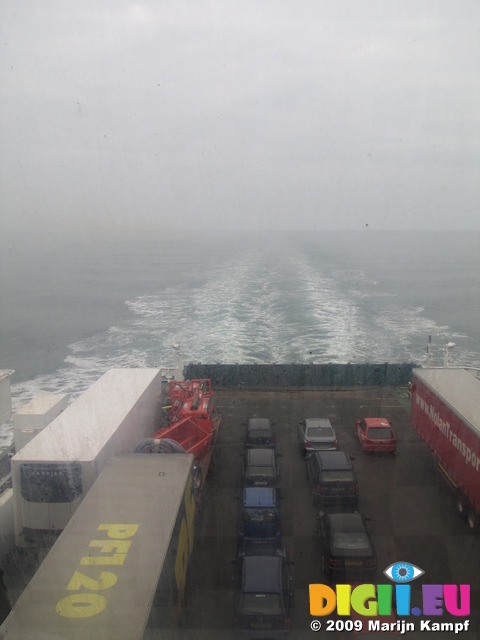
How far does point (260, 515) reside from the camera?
5605 millimetres

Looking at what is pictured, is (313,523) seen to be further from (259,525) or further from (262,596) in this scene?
(262,596)

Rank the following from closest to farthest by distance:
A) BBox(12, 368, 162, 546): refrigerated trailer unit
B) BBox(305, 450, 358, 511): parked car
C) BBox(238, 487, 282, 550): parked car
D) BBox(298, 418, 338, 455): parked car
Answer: BBox(12, 368, 162, 546): refrigerated trailer unit
BBox(238, 487, 282, 550): parked car
BBox(305, 450, 358, 511): parked car
BBox(298, 418, 338, 455): parked car

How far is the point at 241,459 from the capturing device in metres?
8.20

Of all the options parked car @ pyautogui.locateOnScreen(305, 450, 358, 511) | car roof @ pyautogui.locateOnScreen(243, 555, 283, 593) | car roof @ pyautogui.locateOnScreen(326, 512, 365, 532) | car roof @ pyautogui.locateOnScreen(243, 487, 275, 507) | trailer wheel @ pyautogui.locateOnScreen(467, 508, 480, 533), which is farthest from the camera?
parked car @ pyautogui.locateOnScreen(305, 450, 358, 511)

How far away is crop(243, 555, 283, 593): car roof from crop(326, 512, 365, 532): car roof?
80cm

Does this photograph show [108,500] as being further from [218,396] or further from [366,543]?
[218,396]

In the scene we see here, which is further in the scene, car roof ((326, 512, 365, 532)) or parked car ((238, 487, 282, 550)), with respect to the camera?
parked car ((238, 487, 282, 550))

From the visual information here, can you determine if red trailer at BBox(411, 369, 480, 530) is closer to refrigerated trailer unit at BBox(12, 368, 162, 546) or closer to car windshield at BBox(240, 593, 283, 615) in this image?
car windshield at BBox(240, 593, 283, 615)

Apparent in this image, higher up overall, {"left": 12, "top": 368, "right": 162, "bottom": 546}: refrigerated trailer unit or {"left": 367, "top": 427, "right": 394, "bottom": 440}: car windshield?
{"left": 12, "top": 368, "right": 162, "bottom": 546}: refrigerated trailer unit

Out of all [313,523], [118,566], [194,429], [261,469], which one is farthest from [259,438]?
[118,566]

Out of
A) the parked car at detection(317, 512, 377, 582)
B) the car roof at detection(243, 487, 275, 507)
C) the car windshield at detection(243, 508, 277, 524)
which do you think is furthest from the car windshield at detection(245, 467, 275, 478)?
the parked car at detection(317, 512, 377, 582)

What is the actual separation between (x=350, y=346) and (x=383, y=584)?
1619 centimetres

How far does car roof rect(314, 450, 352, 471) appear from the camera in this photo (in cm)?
674

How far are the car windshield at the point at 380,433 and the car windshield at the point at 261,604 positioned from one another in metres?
4.33
